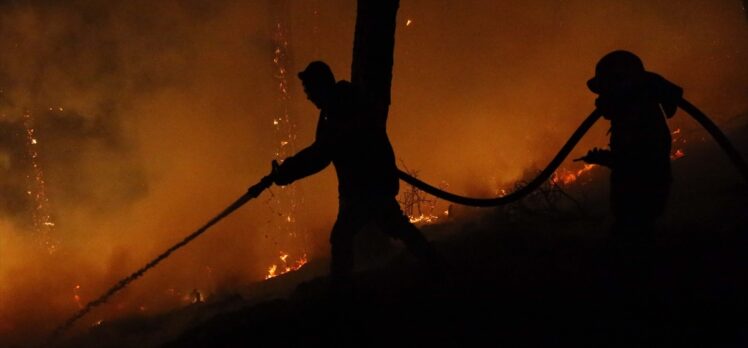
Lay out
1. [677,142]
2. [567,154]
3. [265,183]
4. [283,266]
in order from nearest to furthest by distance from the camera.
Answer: [265,183], [567,154], [677,142], [283,266]

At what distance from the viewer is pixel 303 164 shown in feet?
12.2

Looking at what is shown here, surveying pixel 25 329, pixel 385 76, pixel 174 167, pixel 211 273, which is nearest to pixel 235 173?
pixel 174 167

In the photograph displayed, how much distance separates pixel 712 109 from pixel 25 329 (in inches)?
858

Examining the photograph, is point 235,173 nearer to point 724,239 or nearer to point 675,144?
point 675,144

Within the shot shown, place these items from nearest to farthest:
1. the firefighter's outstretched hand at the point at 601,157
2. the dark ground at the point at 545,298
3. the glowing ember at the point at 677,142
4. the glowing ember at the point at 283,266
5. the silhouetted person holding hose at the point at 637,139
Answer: the dark ground at the point at 545,298 < the silhouetted person holding hose at the point at 637,139 < the firefighter's outstretched hand at the point at 601,157 < the glowing ember at the point at 677,142 < the glowing ember at the point at 283,266

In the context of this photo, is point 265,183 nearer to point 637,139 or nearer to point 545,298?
point 545,298

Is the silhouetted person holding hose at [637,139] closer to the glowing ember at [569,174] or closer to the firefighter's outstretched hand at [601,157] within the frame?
the firefighter's outstretched hand at [601,157]

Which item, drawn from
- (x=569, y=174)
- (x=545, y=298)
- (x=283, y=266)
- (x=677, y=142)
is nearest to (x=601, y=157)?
(x=545, y=298)

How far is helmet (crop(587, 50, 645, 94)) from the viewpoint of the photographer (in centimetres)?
367

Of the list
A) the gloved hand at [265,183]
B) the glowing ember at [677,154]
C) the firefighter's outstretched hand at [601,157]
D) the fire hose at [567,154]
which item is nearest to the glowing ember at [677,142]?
the glowing ember at [677,154]

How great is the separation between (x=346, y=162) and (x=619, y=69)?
2299 mm

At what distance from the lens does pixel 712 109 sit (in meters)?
14.2

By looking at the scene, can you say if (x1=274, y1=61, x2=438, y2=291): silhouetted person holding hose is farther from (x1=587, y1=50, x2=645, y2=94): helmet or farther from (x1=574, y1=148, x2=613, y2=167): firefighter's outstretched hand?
(x1=587, y1=50, x2=645, y2=94): helmet

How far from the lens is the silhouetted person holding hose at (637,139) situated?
Answer: 12.0 ft
